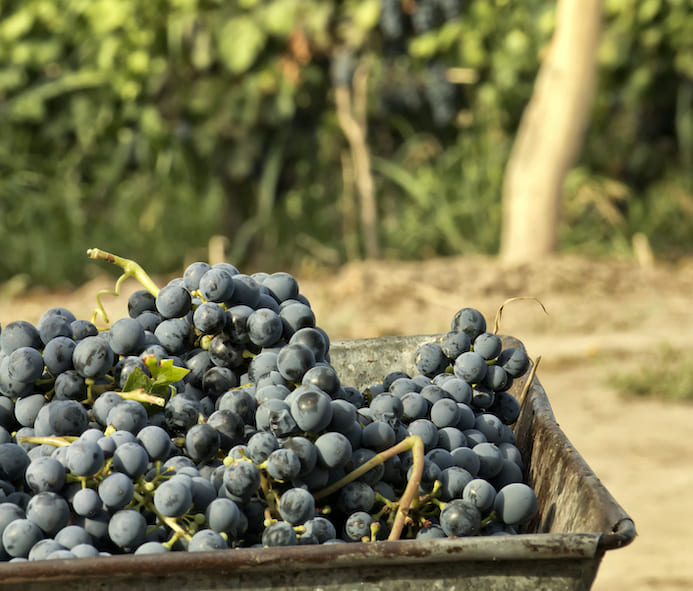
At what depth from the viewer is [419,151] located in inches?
215

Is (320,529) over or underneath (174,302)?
underneath

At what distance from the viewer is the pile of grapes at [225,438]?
2.38 ft

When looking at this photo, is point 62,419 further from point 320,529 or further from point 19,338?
point 320,529

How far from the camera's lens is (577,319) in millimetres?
4035

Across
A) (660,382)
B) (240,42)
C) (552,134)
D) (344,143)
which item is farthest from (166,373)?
(344,143)

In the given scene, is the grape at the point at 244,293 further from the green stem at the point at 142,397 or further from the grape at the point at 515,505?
the grape at the point at 515,505

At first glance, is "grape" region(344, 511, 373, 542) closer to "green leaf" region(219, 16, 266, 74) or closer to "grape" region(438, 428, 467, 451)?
"grape" region(438, 428, 467, 451)

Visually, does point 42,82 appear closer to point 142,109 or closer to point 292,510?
point 142,109

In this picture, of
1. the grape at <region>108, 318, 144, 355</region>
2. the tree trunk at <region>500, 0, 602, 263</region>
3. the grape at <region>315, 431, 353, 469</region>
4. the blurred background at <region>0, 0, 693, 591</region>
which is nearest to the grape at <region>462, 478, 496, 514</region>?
the grape at <region>315, 431, 353, 469</region>

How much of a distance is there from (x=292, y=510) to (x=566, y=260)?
3.91 m

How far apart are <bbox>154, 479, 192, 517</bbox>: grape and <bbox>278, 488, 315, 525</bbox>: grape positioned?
0.24 feet

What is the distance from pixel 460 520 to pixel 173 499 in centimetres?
23

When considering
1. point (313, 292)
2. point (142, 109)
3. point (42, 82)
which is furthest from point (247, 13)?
point (313, 292)

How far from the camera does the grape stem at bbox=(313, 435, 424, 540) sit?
0.74 m
